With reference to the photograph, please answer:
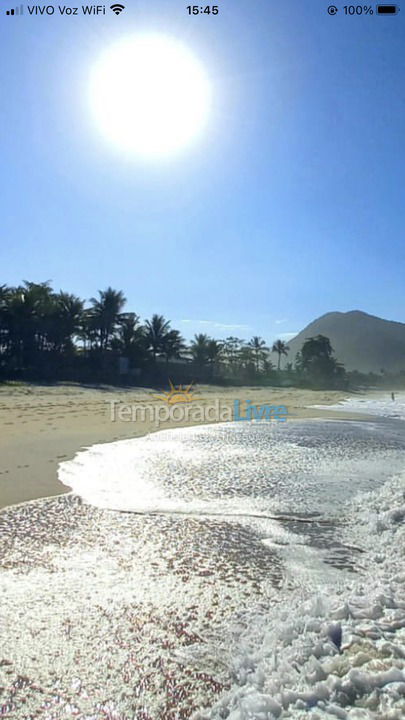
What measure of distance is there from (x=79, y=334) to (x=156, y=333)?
10056mm

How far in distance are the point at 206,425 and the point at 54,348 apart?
3023cm

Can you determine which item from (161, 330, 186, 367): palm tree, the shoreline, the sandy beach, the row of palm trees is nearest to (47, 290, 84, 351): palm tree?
the row of palm trees

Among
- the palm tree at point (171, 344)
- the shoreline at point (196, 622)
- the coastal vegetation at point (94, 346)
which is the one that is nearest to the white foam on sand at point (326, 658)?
the shoreline at point (196, 622)

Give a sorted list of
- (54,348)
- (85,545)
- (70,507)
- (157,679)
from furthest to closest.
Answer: (54,348)
(70,507)
(85,545)
(157,679)

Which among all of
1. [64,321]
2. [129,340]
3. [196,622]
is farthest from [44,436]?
[129,340]

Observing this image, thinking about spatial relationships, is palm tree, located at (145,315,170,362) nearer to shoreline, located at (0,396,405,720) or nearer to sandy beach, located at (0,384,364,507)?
sandy beach, located at (0,384,364,507)

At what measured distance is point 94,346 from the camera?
46125 mm

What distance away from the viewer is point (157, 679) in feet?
7.14

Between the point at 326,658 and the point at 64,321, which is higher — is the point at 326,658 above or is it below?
below

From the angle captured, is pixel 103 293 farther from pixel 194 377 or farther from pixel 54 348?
pixel 194 377

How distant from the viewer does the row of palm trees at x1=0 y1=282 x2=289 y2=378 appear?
37375 millimetres

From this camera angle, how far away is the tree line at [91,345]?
3712 cm

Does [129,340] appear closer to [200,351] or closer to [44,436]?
[200,351]

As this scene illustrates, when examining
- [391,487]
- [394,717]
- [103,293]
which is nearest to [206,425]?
[391,487]
